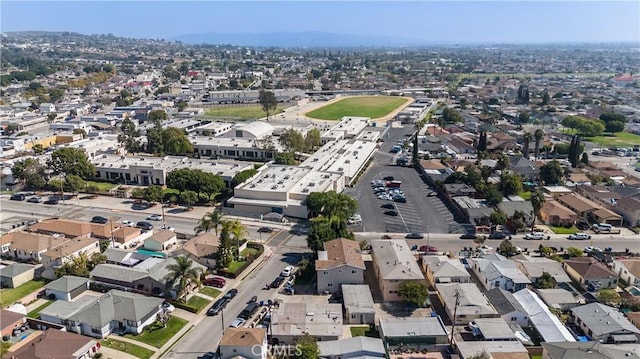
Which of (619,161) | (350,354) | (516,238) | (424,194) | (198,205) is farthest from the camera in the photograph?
(619,161)

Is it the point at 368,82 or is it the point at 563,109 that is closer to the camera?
the point at 563,109

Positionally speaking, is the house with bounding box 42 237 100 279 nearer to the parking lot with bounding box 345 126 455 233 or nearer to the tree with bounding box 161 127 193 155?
the parking lot with bounding box 345 126 455 233

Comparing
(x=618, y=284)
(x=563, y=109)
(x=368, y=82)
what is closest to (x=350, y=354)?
(x=618, y=284)

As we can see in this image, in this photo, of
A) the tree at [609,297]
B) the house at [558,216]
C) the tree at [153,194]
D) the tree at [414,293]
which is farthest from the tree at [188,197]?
the tree at [609,297]

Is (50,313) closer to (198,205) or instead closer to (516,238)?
(198,205)

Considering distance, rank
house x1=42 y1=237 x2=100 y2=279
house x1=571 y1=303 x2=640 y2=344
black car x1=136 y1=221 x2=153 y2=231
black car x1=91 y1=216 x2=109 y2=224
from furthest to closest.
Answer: black car x1=91 y1=216 x2=109 y2=224 → black car x1=136 y1=221 x2=153 y2=231 → house x1=42 y1=237 x2=100 y2=279 → house x1=571 y1=303 x2=640 y2=344

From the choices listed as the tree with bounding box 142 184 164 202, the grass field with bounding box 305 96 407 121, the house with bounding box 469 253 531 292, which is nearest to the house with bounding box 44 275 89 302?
the tree with bounding box 142 184 164 202

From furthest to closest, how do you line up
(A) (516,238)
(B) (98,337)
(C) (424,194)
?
(C) (424,194), (A) (516,238), (B) (98,337)
